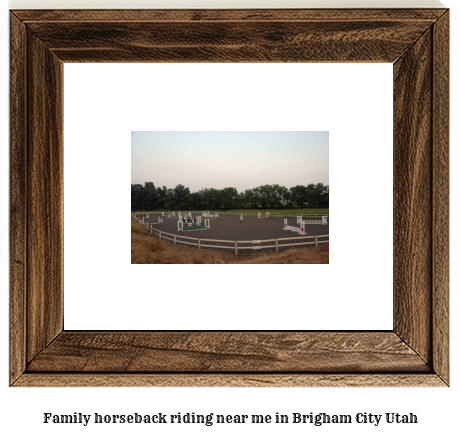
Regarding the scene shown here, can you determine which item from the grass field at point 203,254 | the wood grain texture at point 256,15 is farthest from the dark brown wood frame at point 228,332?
the grass field at point 203,254

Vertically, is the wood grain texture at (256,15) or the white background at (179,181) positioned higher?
the wood grain texture at (256,15)

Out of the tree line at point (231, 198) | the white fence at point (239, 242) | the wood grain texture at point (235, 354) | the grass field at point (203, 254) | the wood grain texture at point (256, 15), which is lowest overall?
the wood grain texture at point (235, 354)

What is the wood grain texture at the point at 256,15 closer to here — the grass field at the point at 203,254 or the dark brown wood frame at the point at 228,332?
the dark brown wood frame at the point at 228,332

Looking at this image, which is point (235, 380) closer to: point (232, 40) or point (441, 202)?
point (441, 202)
